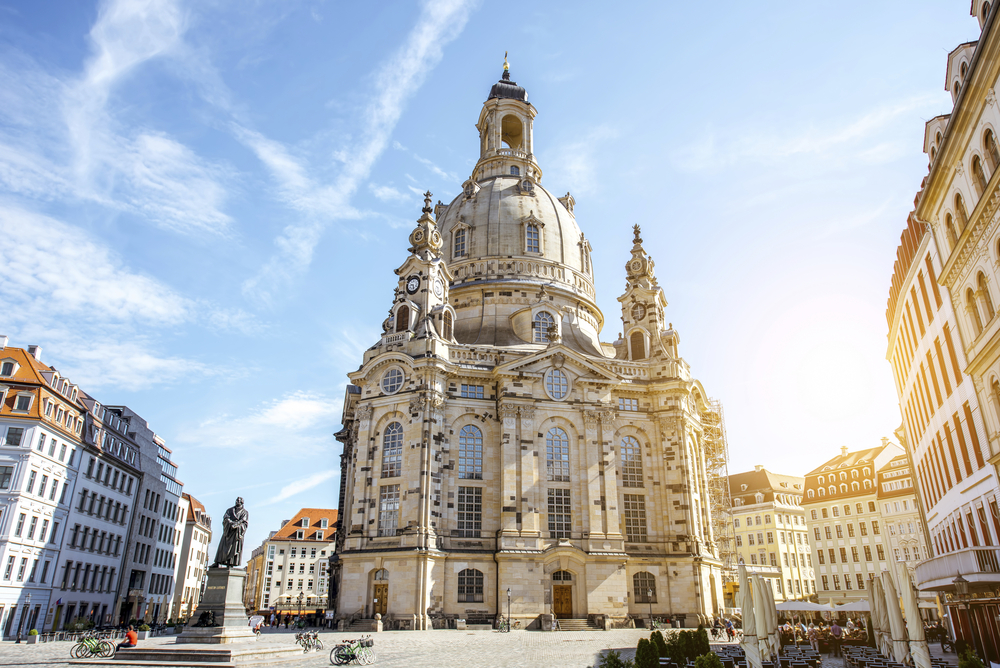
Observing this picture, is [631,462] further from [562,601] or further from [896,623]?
[896,623]

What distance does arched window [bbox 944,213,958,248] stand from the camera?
25.9 m

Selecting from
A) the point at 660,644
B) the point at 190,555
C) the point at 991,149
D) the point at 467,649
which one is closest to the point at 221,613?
the point at 467,649

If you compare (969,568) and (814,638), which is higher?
(969,568)

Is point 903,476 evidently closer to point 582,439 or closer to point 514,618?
point 582,439

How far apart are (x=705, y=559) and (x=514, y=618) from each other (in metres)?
15.8

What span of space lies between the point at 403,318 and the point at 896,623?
1664 inches

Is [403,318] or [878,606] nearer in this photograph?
[878,606]

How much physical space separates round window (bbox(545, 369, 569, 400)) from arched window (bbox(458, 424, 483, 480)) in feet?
21.3

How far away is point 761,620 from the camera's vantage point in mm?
23219

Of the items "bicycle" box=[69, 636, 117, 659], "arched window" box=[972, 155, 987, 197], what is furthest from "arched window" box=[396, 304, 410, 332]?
"arched window" box=[972, 155, 987, 197]

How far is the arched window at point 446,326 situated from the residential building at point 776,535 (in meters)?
47.4

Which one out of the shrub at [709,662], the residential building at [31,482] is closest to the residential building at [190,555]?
the residential building at [31,482]

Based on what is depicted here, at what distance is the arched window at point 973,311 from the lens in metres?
24.7

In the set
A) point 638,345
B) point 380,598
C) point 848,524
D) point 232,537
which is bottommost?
point 380,598
